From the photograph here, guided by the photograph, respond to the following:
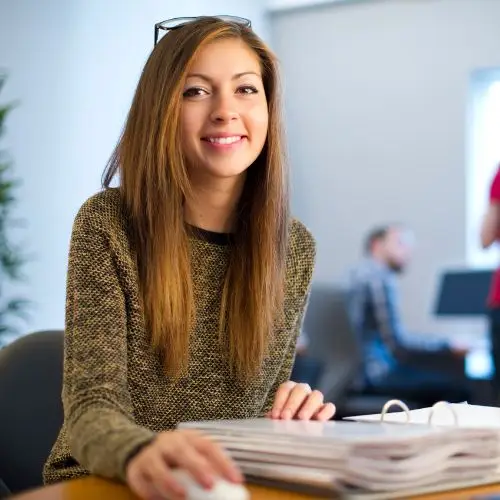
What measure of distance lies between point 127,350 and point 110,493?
0.43 metres

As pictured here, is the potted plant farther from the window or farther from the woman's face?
the window

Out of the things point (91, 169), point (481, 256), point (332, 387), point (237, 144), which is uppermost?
point (237, 144)

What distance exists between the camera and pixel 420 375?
6.31 m

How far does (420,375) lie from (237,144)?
5058 millimetres

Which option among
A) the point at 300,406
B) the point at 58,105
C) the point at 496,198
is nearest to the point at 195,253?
the point at 300,406

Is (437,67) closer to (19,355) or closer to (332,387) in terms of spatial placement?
(332,387)

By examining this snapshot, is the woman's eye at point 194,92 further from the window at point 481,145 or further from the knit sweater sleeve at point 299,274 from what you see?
the window at point 481,145

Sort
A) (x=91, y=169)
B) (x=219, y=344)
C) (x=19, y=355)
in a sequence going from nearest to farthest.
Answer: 1. (x=219, y=344)
2. (x=19, y=355)
3. (x=91, y=169)

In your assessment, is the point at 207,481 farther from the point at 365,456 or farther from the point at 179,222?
the point at 179,222

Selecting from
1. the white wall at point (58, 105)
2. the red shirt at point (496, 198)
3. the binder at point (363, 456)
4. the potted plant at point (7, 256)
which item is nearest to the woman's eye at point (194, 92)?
the binder at point (363, 456)

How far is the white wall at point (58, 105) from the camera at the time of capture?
5.56 m

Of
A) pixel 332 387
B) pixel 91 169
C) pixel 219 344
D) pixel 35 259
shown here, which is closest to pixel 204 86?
pixel 219 344

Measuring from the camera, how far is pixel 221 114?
1.42 meters

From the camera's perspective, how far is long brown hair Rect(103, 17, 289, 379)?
1364 millimetres
